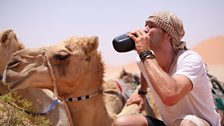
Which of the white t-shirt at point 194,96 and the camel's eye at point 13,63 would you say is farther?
the camel's eye at point 13,63

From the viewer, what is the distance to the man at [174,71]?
2.87 metres

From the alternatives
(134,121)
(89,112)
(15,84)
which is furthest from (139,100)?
(15,84)

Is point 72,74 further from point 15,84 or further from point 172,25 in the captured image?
point 172,25

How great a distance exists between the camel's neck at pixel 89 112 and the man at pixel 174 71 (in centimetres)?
74

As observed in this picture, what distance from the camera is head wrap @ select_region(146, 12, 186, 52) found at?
10.3 ft

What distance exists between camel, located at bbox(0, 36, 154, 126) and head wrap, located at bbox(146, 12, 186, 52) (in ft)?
3.05

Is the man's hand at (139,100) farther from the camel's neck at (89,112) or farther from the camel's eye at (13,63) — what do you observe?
the camel's eye at (13,63)

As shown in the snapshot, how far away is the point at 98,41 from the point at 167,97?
1416mm

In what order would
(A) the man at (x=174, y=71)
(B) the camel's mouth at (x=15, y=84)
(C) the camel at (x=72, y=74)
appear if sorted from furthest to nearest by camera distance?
(C) the camel at (x=72, y=74) → (B) the camel's mouth at (x=15, y=84) → (A) the man at (x=174, y=71)

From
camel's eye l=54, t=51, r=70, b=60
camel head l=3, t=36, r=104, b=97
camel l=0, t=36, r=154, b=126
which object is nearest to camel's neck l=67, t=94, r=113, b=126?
camel l=0, t=36, r=154, b=126

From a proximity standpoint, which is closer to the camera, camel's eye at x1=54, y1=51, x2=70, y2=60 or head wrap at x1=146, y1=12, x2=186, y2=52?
head wrap at x1=146, y1=12, x2=186, y2=52

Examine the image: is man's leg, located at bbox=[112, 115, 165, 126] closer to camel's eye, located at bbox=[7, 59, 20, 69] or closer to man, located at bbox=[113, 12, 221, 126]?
man, located at bbox=[113, 12, 221, 126]

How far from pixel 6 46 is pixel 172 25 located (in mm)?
2842

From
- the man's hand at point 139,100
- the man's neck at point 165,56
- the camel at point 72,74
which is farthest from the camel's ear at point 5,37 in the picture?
the man's neck at point 165,56
